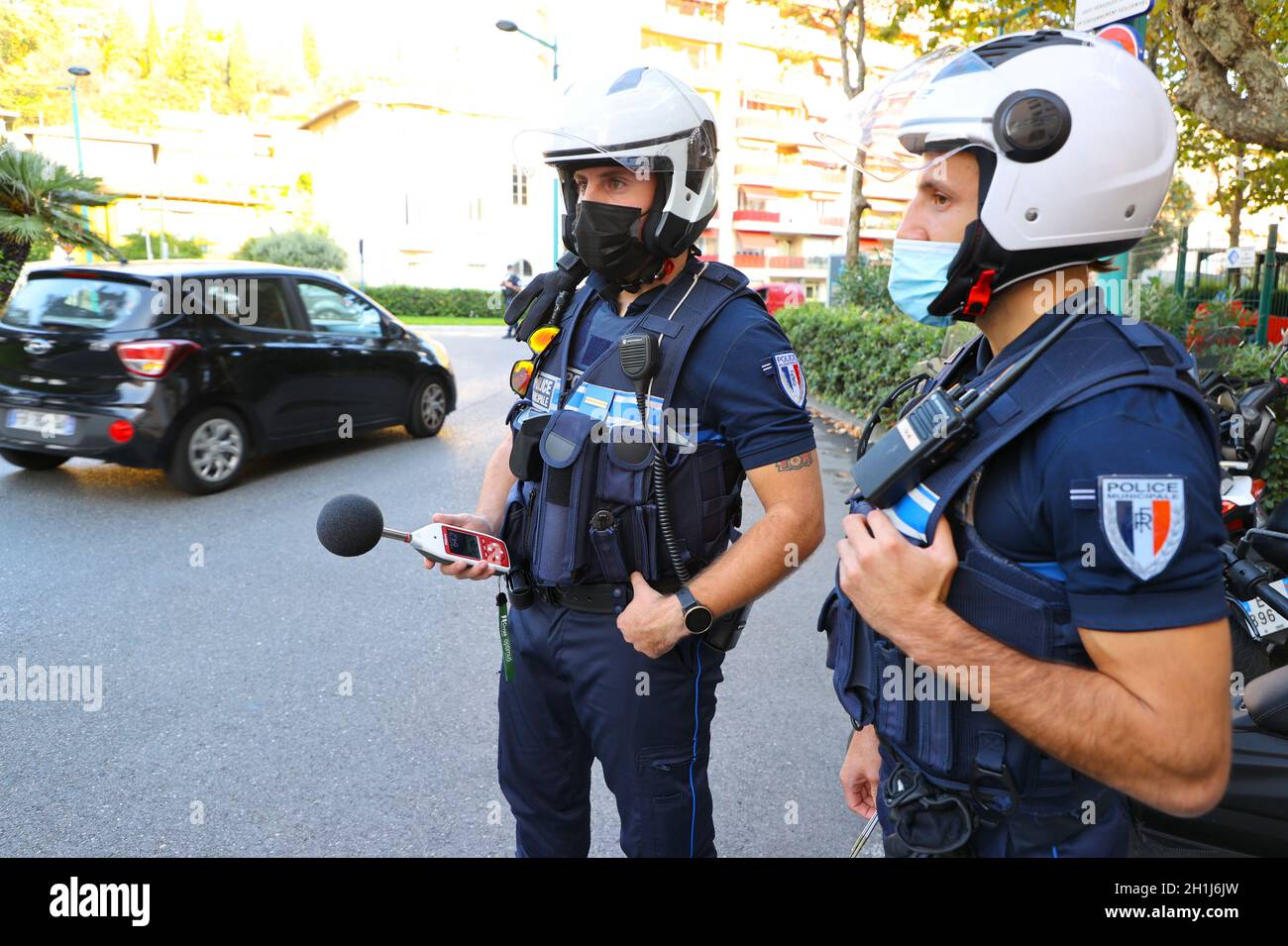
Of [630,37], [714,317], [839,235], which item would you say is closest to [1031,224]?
[714,317]

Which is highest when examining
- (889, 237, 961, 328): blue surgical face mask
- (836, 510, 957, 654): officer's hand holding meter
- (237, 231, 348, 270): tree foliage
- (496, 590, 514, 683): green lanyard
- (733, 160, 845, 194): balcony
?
(733, 160, 845, 194): balcony

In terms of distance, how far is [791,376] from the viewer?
6.46ft

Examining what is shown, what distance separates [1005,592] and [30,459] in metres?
7.95

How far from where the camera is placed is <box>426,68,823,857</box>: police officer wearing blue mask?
6.34 ft

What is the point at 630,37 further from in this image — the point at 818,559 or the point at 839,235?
the point at 818,559

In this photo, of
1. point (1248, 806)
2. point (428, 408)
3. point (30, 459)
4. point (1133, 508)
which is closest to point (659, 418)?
point (1133, 508)

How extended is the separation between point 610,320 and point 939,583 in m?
1.12

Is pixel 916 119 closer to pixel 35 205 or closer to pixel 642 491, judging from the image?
pixel 642 491

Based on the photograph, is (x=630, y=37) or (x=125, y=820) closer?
(x=125, y=820)

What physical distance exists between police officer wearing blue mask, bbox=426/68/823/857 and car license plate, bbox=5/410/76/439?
5518 mm

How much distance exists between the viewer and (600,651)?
1.99 m

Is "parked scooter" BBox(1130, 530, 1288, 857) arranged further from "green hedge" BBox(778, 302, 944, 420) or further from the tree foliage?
the tree foliage

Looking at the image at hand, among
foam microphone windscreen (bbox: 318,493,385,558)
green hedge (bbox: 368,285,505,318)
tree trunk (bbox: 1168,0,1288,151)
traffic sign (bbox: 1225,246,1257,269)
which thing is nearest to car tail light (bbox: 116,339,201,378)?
foam microphone windscreen (bbox: 318,493,385,558)

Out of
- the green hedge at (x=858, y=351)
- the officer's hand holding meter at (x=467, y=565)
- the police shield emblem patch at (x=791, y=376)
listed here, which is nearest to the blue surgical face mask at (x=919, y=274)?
the police shield emblem patch at (x=791, y=376)
